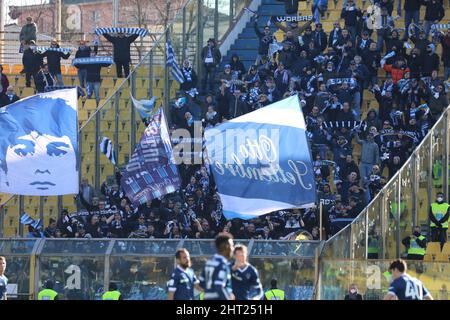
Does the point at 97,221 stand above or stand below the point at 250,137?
below

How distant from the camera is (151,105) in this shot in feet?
119

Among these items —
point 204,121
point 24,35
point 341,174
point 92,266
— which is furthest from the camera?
point 24,35

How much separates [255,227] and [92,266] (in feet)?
11.7

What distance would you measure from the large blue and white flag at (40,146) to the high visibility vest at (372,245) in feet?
17.3

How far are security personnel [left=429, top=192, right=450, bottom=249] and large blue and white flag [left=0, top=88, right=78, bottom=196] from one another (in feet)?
20.7

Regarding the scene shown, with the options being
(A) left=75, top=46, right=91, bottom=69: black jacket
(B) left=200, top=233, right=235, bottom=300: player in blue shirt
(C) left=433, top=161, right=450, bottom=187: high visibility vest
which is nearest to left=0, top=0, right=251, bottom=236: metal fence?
(A) left=75, top=46, right=91, bottom=69: black jacket

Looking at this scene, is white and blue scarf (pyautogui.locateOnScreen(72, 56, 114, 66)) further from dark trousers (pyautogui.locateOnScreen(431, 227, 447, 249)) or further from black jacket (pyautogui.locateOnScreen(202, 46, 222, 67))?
dark trousers (pyautogui.locateOnScreen(431, 227, 447, 249))

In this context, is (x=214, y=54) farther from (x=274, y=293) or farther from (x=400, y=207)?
(x=274, y=293)

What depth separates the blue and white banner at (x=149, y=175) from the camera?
30672mm

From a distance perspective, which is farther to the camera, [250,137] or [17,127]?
[17,127]

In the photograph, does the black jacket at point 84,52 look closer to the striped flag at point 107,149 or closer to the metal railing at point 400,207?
the striped flag at point 107,149
